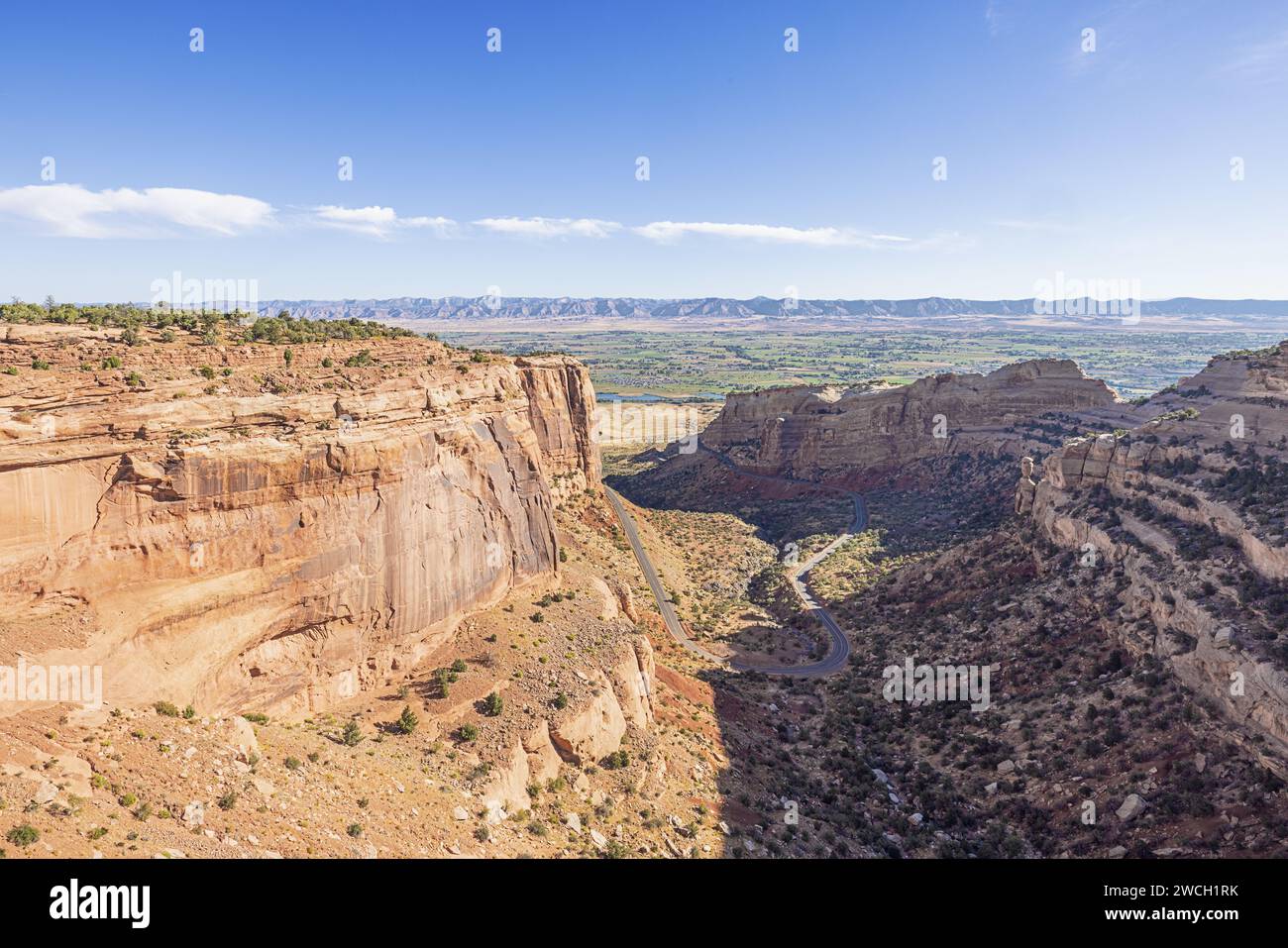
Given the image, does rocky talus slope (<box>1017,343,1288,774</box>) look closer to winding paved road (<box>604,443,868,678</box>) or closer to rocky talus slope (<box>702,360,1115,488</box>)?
winding paved road (<box>604,443,868,678</box>)

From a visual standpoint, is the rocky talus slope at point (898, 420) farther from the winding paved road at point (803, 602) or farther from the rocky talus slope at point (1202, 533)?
the rocky talus slope at point (1202, 533)

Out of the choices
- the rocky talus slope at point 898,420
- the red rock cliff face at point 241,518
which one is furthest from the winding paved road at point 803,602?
the red rock cliff face at point 241,518

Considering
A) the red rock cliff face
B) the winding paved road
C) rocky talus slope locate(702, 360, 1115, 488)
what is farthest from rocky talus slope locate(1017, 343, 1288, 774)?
the red rock cliff face

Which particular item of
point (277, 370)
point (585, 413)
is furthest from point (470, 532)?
point (585, 413)

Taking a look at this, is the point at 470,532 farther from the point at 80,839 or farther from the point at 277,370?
the point at 80,839

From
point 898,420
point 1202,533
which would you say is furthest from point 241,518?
point 898,420

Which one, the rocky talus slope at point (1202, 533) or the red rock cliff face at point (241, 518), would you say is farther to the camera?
the rocky talus slope at point (1202, 533)
